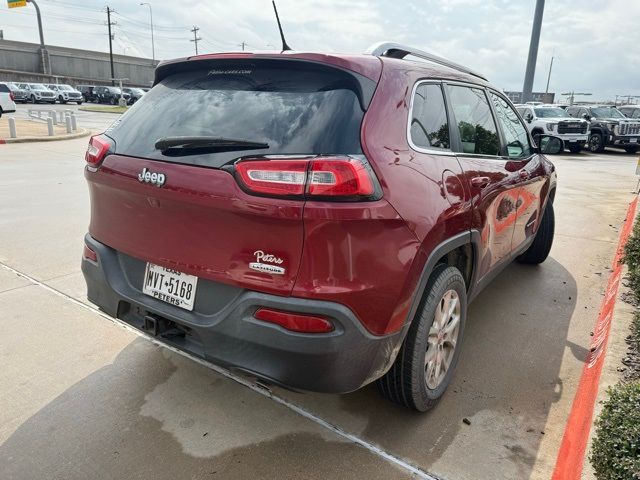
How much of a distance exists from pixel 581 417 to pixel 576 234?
192 inches

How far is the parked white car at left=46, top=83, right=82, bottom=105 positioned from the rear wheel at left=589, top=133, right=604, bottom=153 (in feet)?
134

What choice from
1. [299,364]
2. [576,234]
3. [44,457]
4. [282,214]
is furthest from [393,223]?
[576,234]

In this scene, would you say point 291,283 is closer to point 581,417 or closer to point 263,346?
point 263,346

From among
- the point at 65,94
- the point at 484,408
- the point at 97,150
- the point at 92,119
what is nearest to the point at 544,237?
the point at 484,408

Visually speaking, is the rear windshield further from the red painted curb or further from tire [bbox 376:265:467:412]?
the red painted curb

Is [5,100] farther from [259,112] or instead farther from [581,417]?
[581,417]

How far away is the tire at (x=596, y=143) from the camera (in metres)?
20.4

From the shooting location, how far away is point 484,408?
2826mm

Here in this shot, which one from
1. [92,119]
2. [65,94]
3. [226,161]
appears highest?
[65,94]

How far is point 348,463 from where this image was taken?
236cm

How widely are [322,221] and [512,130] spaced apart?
272 cm

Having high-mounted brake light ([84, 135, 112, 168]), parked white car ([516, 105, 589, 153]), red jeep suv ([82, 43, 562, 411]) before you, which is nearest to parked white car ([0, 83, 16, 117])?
parked white car ([516, 105, 589, 153])

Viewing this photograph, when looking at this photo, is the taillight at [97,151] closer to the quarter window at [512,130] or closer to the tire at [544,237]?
the quarter window at [512,130]

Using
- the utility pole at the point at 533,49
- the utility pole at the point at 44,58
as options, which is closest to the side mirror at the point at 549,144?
the utility pole at the point at 533,49
